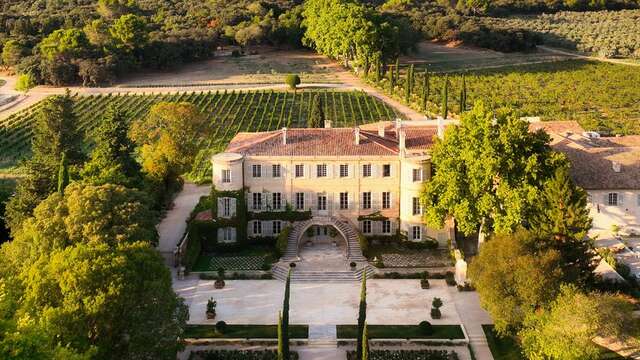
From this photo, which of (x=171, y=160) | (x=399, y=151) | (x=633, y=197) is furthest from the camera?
(x=171, y=160)

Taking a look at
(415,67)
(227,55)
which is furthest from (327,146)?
(227,55)

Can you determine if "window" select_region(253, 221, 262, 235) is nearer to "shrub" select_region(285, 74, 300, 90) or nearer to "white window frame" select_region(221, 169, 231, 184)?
"white window frame" select_region(221, 169, 231, 184)

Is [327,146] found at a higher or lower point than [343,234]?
higher

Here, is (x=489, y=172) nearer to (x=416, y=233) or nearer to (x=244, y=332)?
(x=416, y=233)

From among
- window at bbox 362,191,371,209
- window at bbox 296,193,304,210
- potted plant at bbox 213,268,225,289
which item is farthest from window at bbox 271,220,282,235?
potted plant at bbox 213,268,225,289

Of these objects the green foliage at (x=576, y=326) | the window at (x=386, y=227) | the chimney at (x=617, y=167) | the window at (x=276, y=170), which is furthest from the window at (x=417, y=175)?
the green foliage at (x=576, y=326)

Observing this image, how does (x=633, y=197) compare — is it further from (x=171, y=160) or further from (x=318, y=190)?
(x=171, y=160)
